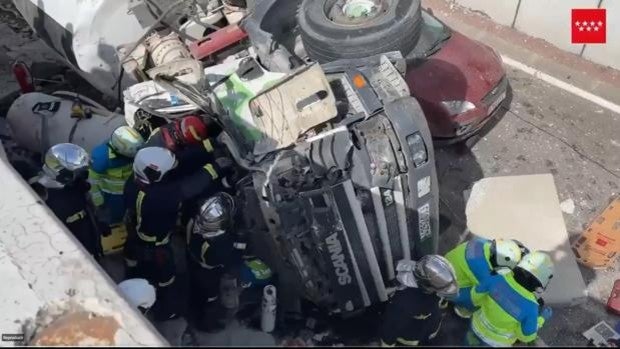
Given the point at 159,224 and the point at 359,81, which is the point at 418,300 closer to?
the point at 359,81

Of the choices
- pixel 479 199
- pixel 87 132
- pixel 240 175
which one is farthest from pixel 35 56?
pixel 479 199

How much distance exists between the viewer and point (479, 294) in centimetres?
520

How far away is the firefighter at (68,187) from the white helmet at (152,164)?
568 mm

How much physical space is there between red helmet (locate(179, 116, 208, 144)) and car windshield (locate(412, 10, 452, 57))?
7.52ft

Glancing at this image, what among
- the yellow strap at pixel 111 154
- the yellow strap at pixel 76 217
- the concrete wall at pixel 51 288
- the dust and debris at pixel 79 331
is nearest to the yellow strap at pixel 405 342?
the concrete wall at pixel 51 288

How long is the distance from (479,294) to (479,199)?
5.22 ft

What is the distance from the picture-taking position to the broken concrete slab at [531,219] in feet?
19.4

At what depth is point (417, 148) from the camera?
17.0ft

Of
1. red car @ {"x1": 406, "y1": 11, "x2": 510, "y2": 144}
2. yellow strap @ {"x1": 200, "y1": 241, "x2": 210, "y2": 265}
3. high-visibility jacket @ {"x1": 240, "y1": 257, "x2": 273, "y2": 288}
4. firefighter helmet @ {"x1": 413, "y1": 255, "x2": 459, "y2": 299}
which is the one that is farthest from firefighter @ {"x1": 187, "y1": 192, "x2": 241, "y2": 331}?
red car @ {"x1": 406, "y1": 11, "x2": 510, "y2": 144}

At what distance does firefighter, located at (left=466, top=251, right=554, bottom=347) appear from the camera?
4.87 m

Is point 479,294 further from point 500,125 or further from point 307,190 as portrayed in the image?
point 500,125

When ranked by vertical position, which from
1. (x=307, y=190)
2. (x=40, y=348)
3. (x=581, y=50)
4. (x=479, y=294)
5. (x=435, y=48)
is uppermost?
(x=40, y=348)

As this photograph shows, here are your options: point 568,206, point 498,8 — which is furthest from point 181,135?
point 498,8

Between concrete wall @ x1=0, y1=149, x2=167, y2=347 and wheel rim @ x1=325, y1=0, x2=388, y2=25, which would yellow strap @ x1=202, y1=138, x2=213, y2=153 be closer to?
wheel rim @ x1=325, y1=0, x2=388, y2=25
